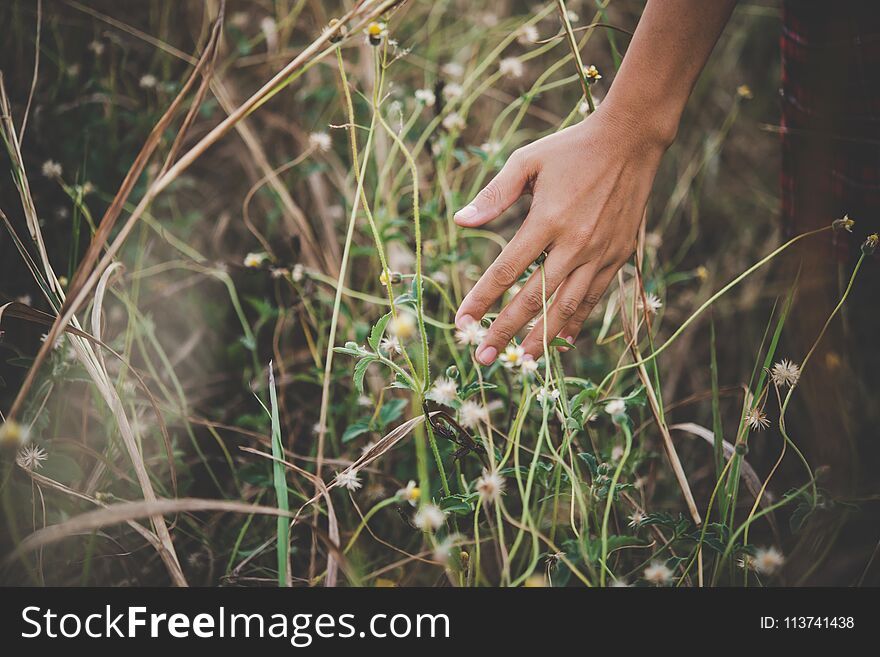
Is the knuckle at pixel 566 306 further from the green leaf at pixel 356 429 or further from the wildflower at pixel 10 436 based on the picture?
the wildflower at pixel 10 436

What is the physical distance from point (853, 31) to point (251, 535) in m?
1.05

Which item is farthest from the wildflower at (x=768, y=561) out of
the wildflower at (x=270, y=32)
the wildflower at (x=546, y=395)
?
the wildflower at (x=270, y=32)

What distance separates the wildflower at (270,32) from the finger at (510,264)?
806mm

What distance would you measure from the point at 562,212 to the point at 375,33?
272 millimetres

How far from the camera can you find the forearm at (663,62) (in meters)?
0.60

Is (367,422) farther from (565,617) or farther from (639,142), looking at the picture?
(639,142)

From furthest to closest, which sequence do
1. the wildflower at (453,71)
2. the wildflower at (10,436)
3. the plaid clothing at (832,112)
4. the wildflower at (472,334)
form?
the wildflower at (453,71) → the plaid clothing at (832,112) → the wildflower at (472,334) → the wildflower at (10,436)

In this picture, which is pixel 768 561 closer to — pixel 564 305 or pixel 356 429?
pixel 564 305

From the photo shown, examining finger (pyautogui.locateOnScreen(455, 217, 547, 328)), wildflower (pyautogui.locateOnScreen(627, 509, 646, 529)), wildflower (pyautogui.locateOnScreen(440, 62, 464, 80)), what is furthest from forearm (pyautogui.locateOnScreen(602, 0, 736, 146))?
wildflower (pyautogui.locateOnScreen(440, 62, 464, 80))

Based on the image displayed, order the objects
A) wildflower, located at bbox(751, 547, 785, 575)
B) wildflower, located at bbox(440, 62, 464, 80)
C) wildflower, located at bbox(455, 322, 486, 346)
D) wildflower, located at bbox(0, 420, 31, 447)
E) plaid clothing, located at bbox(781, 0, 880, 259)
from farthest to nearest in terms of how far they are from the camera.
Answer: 1. wildflower, located at bbox(440, 62, 464, 80)
2. plaid clothing, located at bbox(781, 0, 880, 259)
3. wildflower, located at bbox(455, 322, 486, 346)
4. wildflower, located at bbox(751, 547, 785, 575)
5. wildflower, located at bbox(0, 420, 31, 447)

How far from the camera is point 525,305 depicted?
0.66 m

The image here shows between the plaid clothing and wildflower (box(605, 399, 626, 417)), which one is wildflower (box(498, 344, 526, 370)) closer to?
wildflower (box(605, 399, 626, 417))

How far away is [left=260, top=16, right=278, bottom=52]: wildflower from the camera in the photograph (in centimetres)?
116

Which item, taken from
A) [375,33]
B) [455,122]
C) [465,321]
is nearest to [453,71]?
[455,122]
